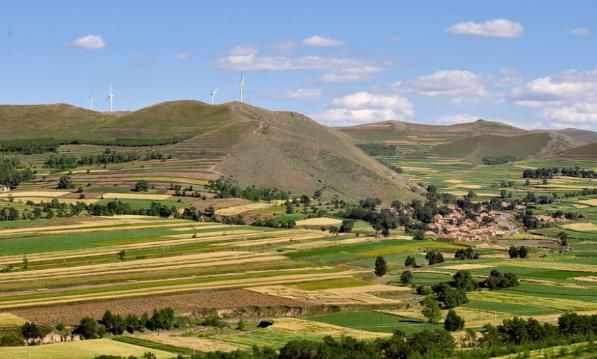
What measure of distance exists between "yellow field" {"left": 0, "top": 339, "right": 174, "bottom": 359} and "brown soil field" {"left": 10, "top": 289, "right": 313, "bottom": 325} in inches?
431

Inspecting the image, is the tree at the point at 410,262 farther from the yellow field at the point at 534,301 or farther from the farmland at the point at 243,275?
the yellow field at the point at 534,301

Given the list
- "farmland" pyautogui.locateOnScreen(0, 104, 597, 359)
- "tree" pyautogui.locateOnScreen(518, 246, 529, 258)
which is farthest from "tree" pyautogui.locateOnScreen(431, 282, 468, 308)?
"tree" pyautogui.locateOnScreen(518, 246, 529, 258)

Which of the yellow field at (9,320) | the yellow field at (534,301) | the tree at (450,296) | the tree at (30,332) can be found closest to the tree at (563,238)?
the yellow field at (534,301)

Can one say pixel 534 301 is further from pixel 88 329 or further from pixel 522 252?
pixel 88 329

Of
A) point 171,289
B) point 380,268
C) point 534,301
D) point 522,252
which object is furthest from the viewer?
point 522,252

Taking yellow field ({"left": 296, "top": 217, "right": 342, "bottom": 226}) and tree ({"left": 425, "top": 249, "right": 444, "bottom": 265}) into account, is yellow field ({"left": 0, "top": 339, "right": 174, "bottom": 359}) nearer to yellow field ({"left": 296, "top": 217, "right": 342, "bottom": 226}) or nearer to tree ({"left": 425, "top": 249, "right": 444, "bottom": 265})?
tree ({"left": 425, "top": 249, "right": 444, "bottom": 265})

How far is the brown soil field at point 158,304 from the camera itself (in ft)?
323

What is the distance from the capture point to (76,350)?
81.8 metres

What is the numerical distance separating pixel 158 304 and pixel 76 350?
79.2 feet

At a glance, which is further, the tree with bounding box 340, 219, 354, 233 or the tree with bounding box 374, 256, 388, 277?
the tree with bounding box 340, 219, 354, 233

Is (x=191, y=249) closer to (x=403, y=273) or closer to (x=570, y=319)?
(x=403, y=273)

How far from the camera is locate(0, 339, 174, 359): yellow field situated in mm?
78750

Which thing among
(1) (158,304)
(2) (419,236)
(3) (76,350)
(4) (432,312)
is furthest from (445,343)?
(2) (419,236)

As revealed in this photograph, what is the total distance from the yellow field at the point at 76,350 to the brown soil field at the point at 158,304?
35.9 feet
